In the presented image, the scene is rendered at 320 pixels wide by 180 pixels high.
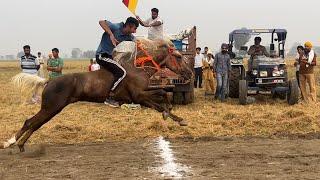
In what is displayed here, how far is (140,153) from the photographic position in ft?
28.2

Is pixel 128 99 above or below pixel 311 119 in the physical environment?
above

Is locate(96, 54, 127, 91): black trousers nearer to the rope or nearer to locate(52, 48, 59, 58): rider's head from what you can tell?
the rope

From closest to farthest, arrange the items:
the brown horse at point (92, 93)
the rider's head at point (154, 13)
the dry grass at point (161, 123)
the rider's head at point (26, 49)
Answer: the brown horse at point (92, 93)
the dry grass at point (161, 123)
the rider's head at point (154, 13)
the rider's head at point (26, 49)

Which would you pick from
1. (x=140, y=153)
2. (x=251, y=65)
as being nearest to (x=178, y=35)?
(x=251, y=65)

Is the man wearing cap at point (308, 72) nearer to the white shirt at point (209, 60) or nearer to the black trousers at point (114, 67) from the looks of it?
the white shirt at point (209, 60)

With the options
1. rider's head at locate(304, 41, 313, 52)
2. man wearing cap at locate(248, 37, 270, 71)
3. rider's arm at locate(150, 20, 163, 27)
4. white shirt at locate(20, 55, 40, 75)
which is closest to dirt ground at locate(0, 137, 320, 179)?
rider's arm at locate(150, 20, 163, 27)

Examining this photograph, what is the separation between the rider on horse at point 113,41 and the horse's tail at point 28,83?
1.13 m

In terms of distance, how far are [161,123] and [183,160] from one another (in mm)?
3504

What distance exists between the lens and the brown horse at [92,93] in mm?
9148

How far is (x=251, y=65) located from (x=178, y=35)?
251cm

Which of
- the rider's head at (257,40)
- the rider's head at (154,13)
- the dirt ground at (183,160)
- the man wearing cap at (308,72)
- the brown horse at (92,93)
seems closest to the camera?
the dirt ground at (183,160)

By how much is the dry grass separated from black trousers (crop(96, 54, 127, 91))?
5.23 feet

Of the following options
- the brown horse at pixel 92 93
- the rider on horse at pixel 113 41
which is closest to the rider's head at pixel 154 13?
the brown horse at pixel 92 93

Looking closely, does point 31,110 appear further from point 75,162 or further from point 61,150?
point 75,162
